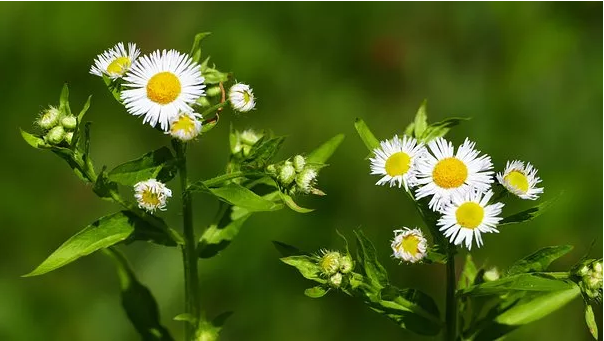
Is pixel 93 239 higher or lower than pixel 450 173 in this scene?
lower

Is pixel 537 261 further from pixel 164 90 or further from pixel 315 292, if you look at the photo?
pixel 164 90

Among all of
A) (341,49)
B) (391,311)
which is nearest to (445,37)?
(341,49)

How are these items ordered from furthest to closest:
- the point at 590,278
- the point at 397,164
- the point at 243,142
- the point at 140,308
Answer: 1. the point at 140,308
2. the point at 243,142
3. the point at 397,164
4. the point at 590,278

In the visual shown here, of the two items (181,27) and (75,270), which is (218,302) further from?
(181,27)

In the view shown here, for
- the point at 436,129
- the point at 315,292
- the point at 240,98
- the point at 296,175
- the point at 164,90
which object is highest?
→ the point at 436,129

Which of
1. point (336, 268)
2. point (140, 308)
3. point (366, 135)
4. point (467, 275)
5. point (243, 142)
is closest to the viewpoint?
point (336, 268)

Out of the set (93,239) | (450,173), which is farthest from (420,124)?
(93,239)

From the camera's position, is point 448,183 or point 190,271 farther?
point 190,271
